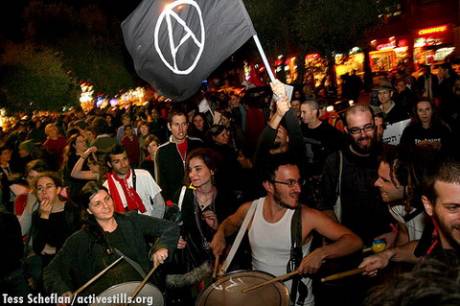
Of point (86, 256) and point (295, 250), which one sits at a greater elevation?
point (86, 256)

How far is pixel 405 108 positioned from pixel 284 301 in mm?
8124

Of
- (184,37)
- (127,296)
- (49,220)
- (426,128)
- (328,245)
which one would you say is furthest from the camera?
(426,128)

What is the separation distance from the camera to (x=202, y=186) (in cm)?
445

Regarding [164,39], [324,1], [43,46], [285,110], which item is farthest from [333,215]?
[43,46]

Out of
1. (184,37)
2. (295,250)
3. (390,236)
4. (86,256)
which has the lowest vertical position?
(390,236)

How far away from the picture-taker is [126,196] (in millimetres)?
5086

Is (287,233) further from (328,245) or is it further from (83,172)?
(83,172)

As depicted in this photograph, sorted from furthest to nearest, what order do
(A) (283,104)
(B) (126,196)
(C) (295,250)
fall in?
(B) (126,196), (A) (283,104), (C) (295,250)

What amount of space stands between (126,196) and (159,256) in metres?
1.60

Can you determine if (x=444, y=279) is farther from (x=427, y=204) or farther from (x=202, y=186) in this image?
A: (x=202, y=186)

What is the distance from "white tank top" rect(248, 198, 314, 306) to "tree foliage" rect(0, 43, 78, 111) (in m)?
33.7

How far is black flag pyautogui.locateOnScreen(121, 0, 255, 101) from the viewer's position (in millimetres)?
4371

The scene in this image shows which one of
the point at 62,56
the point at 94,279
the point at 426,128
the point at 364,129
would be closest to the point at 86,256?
the point at 94,279

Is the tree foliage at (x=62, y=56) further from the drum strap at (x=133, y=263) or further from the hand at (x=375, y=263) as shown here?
the hand at (x=375, y=263)
